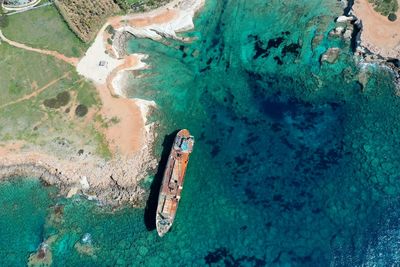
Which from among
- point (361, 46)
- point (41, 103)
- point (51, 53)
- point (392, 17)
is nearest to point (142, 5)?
point (51, 53)

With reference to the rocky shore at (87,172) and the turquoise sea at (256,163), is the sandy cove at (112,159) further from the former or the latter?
the turquoise sea at (256,163)

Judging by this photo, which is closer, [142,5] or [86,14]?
[86,14]

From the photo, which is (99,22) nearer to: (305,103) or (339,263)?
(305,103)

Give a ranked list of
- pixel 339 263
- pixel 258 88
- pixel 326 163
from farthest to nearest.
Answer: pixel 258 88 → pixel 326 163 → pixel 339 263

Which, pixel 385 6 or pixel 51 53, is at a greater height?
pixel 385 6

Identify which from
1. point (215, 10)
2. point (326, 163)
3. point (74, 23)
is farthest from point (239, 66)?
point (74, 23)

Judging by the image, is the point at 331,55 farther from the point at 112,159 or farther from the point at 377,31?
the point at 112,159
